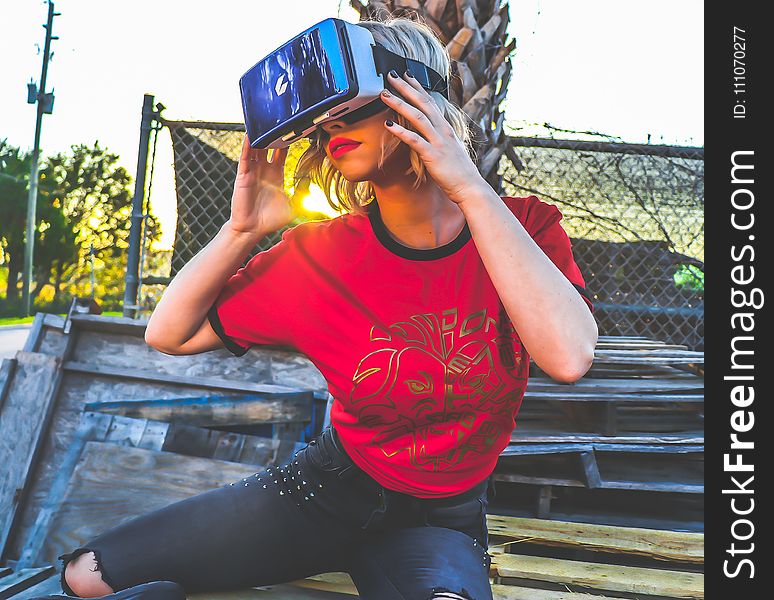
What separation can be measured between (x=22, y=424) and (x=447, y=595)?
10.5 ft

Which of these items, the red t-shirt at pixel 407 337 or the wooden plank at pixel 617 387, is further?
the wooden plank at pixel 617 387

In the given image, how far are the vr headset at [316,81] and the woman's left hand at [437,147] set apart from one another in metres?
0.07

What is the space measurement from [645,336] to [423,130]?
14.5 ft

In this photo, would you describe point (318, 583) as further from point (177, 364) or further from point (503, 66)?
point (503, 66)

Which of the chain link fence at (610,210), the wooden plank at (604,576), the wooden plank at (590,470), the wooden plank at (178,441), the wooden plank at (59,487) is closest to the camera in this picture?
the wooden plank at (604,576)

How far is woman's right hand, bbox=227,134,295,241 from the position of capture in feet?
5.35

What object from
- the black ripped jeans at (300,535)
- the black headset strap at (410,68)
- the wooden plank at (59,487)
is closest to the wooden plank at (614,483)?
the black ripped jeans at (300,535)

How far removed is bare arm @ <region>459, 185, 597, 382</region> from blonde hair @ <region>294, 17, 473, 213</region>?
0.30 meters

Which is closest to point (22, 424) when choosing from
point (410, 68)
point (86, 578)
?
point (86, 578)

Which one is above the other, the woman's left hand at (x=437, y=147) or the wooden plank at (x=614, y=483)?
the woman's left hand at (x=437, y=147)

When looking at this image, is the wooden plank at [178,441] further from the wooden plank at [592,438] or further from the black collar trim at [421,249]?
the black collar trim at [421,249]

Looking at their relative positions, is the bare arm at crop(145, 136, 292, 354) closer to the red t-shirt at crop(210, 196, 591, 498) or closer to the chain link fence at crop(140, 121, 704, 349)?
the red t-shirt at crop(210, 196, 591, 498)

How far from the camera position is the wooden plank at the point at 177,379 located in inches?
144

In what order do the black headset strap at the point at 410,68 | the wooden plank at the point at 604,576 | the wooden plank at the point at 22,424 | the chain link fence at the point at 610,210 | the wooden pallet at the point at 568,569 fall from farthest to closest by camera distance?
the chain link fence at the point at 610,210, the wooden plank at the point at 22,424, the wooden plank at the point at 604,576, the wooden pallet at the point at 568,569, the black headset strap at the point at 410,68
